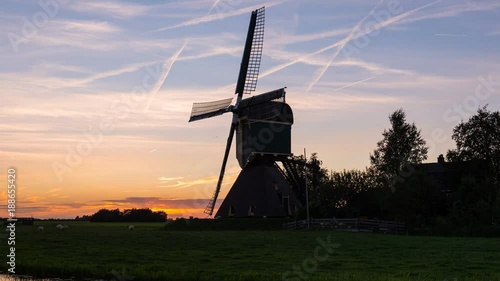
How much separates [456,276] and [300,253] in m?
10.1

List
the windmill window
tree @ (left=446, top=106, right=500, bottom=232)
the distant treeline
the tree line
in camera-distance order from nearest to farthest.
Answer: the tree line → the windmill window → tree @ (left=446, top=106, right=500, bottom=232) → the distant treeline

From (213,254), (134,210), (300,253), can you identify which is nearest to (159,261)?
(213,254)

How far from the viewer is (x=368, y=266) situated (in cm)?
2405

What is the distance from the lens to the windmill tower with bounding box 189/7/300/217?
67.3m

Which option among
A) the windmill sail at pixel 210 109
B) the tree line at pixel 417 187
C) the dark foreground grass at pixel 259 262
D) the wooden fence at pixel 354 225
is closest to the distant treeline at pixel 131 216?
the tree line at pixel 417 187

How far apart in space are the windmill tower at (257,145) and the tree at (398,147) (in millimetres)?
16256

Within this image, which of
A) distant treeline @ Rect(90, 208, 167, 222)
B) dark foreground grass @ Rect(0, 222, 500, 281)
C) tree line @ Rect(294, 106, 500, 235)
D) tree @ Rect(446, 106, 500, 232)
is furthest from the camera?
distant treeline @ Rect(90, 208, 167, 222)

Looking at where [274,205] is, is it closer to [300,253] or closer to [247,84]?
[247,84]

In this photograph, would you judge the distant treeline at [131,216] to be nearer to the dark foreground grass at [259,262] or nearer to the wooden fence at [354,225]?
the wooden fence at [354,225]

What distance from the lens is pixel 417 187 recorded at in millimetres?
56594

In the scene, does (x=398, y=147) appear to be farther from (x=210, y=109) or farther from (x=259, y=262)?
(x=259, y=262)

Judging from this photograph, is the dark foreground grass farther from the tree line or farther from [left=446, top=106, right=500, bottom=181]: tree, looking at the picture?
[left=446, top=106, right=500, bottom=181]: tree

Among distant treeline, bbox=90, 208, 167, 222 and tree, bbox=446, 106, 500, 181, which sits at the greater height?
tree, bbox=446, 106, 500, 181

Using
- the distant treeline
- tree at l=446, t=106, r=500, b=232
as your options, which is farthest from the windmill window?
the distant treeline
